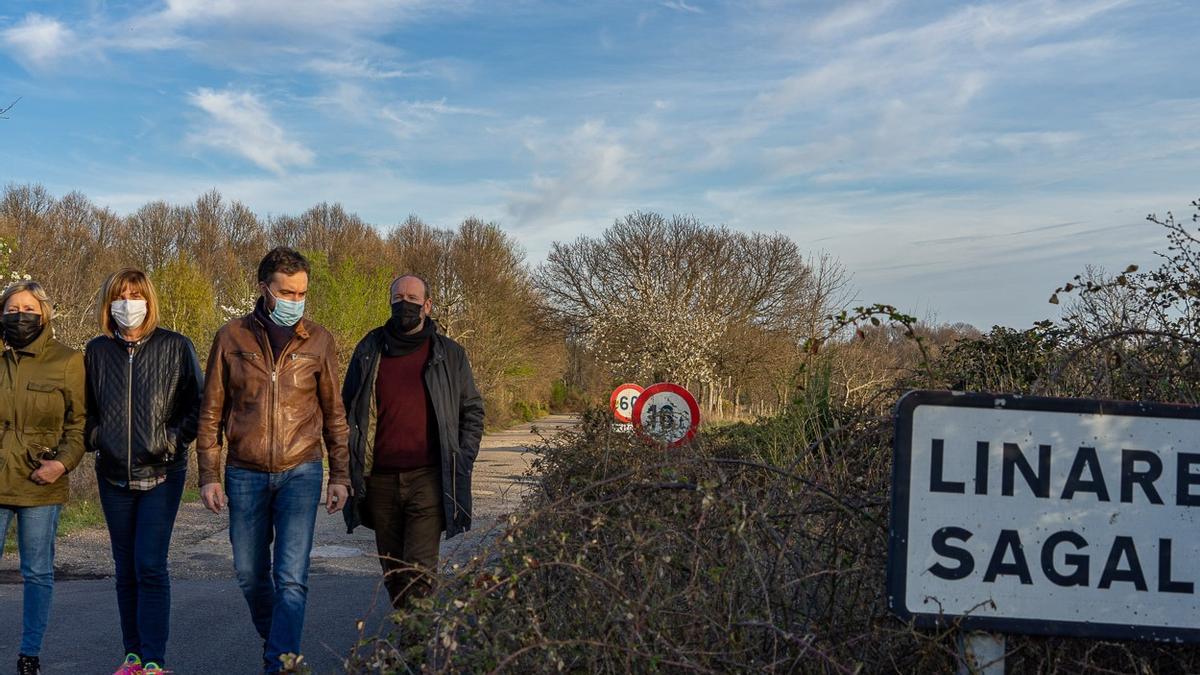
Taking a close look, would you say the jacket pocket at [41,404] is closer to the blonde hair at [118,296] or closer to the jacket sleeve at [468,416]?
the blonde hair at [118,296]

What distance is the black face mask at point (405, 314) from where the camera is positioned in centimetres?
589

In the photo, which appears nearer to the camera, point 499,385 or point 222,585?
point 222,585

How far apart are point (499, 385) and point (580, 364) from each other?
1094 cm

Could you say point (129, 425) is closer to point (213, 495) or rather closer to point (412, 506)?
point (213, 495)

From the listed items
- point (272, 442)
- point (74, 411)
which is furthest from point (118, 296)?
point (272, 442)

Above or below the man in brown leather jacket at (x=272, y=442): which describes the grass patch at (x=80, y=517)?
below

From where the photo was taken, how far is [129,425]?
5.55 metres

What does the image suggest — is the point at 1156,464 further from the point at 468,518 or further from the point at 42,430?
the point at 42,430

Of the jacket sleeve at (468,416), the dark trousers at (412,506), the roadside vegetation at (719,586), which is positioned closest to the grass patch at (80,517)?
the dark trousers at (412,506)

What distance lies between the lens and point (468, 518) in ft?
19.1

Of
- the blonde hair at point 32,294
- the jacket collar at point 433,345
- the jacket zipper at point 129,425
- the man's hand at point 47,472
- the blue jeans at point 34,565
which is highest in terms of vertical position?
the blonde hair at point 32,294

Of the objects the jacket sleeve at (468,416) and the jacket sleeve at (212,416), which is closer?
the jacket sleeve at (212,416)

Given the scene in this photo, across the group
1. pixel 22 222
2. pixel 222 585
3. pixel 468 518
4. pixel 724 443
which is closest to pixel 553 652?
pixel 468 518

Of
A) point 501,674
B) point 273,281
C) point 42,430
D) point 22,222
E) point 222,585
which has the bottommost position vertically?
point 222,585
